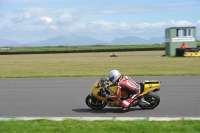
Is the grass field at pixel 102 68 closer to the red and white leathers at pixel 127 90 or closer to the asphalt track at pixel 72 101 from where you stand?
the asphalt track at pixel 72 101

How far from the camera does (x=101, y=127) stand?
25.6 ft

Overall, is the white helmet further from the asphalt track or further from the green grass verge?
the green grass verge

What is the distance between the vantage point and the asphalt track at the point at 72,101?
34.1ft

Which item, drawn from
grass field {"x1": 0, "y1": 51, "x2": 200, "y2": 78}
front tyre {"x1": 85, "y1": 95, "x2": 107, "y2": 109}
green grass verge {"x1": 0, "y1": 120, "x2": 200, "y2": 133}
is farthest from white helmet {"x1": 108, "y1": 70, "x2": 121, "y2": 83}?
grass field {"x1": 0, "y1": 51, "x2": 200, "y2": 78}

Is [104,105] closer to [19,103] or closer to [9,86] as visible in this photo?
[19,103]

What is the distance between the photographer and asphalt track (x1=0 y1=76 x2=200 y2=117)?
10402mm

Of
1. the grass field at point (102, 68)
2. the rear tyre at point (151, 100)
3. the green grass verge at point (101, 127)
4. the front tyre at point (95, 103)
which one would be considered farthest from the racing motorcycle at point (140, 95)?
the grass field at point (102, 68)

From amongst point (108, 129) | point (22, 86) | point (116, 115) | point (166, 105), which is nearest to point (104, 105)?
point (116, 115)

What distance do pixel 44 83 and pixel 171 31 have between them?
2693 cm

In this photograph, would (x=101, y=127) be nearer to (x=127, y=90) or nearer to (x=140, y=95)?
(x=127, y=90)

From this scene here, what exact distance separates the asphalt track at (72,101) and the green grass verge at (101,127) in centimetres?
193

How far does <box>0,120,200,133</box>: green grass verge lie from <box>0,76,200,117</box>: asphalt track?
1931 millimetres

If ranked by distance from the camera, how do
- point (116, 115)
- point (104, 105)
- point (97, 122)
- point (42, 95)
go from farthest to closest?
point (42, 95) < point (104, 105) < point (116, 115) < point (97, 122)

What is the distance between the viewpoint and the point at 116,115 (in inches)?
401
